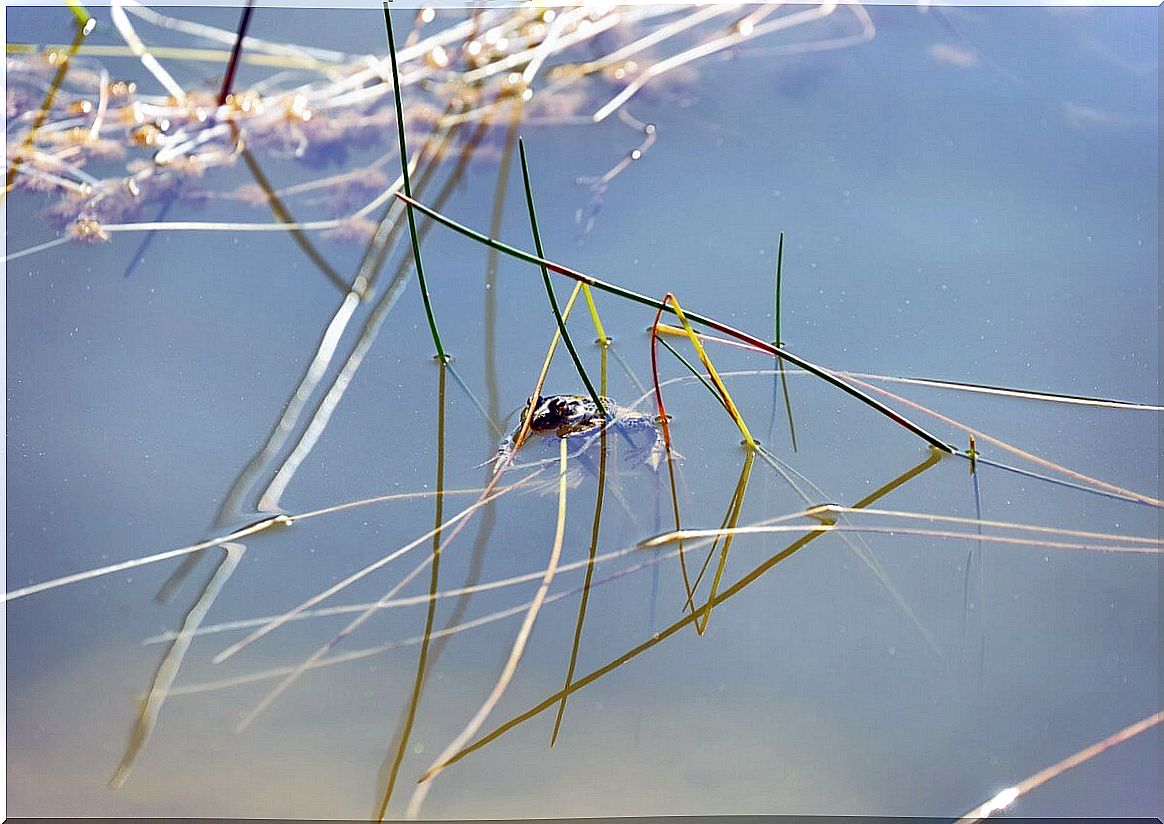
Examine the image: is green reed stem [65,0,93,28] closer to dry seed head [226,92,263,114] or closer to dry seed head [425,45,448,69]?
dry seed head [226,92,263,114]

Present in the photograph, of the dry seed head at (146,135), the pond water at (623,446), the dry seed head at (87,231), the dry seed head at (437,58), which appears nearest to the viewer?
the pond water at (623,446)

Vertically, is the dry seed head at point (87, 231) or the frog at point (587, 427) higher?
the dry seed head at point (87, 231)

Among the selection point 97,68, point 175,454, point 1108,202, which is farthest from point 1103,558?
point 97,68

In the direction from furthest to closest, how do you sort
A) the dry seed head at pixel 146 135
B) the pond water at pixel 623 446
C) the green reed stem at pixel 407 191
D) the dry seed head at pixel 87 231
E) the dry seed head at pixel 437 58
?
the dry seed head at pixel 437 58 → the dry seed head at pixel 146 135 → the dry seed head at pixel 87 231 → the green reed stem at pixel 407 191 → the pond water at pixel 623 446

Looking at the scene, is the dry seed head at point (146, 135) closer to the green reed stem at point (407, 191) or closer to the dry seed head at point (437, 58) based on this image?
the dry seed head at point (437, 58)

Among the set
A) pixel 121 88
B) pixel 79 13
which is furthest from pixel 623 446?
pixel 79 13

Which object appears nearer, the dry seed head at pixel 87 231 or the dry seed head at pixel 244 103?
the dry seed head at pixel 87 231

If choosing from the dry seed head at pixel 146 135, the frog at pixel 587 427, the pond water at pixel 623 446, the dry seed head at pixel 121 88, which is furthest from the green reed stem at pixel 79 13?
the frog at pixel 587 427

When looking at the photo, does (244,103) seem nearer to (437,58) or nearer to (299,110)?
(299,110)
